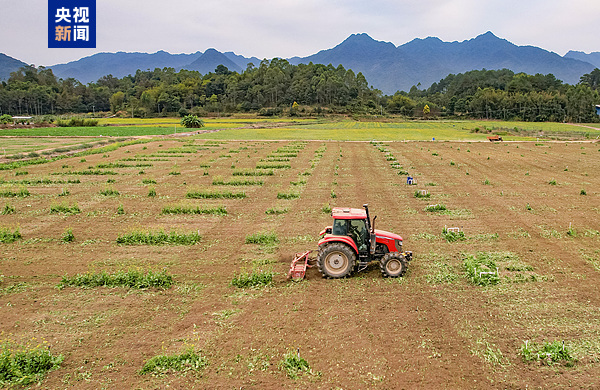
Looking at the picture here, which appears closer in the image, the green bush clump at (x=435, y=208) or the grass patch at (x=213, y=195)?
Result: the green bush clump at (x=435, y=208)

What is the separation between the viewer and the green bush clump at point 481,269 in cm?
1204

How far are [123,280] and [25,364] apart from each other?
14.6ft

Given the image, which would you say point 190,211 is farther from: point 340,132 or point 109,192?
point 340,132

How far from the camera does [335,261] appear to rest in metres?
12.3

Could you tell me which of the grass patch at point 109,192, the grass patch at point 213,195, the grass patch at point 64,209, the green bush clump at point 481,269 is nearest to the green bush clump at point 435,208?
the green bush clump at point 481,269

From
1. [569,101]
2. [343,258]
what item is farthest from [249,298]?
[569,101]

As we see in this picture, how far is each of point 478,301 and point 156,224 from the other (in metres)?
14.9

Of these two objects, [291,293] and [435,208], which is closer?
[291,293]

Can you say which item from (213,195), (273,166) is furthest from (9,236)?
Result: (273,166)

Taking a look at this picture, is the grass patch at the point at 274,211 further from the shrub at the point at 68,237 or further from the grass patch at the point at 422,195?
the shrub at the point at 68,237

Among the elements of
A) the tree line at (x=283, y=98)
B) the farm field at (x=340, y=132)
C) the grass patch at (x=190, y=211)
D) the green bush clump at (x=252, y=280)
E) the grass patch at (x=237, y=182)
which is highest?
the tree line at (x=283, y=98)

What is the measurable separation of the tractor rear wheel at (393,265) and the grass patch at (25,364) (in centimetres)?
881

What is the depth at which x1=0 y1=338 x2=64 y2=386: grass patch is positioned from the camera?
301 inches

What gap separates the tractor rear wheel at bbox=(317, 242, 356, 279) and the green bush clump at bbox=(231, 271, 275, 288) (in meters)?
1.69
